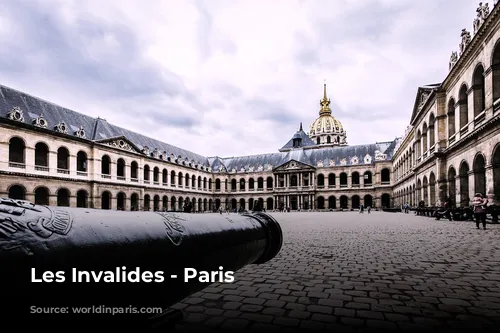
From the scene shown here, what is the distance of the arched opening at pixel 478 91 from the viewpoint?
52.4 ft

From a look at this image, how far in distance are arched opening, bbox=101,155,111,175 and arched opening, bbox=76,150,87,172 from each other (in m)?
2.07

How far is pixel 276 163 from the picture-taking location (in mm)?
62281

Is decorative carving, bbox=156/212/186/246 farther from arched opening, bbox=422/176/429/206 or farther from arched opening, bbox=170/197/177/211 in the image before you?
arched opening, bbox=170/197/177/211

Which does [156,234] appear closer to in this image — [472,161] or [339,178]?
[472,161]

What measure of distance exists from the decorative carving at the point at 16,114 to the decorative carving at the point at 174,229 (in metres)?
30.0

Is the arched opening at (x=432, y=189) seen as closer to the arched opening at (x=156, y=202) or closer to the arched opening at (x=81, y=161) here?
the arched opening at (x=81, y=161)

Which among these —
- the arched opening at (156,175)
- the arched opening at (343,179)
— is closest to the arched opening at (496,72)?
the arched opening at (156,175)

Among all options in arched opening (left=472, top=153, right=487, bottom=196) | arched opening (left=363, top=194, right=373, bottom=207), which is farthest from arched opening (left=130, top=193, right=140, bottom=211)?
arched opening (left=363, top=194, right=373, bottom=207)

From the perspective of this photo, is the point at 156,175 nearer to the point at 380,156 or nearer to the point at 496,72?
the point at 496,72

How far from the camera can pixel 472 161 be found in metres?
15.7

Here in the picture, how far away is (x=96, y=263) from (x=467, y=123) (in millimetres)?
20980

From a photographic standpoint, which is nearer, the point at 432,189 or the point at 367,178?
the point at 432,189

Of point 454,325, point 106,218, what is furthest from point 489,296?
point 106,218

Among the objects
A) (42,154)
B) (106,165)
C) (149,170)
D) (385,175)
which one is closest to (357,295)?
(42,154)
